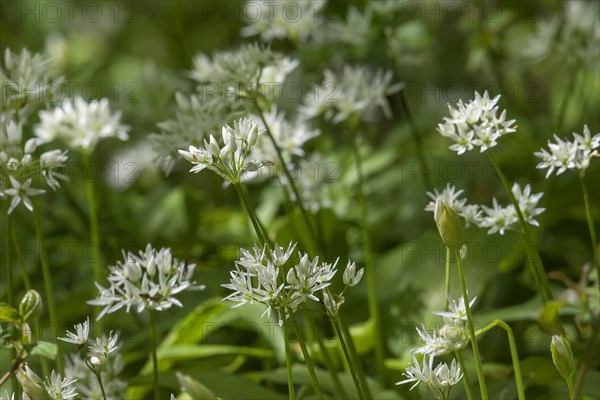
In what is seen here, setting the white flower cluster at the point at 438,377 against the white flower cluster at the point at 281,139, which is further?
the white flower cluster at the point at 281,139

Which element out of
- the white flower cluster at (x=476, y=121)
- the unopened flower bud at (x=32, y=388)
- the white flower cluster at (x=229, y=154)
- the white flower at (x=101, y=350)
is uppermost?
the white flower cluster at (x=229, y=154)

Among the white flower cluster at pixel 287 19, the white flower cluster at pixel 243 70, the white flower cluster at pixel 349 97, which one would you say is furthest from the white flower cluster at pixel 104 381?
the white flower cluster at pixel 287 19

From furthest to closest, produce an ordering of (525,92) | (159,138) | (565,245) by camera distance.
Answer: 1. (525,92)
2. (565,245)
3. (159,138)

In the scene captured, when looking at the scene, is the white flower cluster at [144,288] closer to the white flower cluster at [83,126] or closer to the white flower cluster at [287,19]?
the white flower cluster at [83,126]

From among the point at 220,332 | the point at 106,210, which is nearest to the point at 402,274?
the point at 220,332

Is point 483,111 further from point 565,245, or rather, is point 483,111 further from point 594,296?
point 565,245

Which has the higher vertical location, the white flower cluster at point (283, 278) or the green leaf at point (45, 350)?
the white flower cluster at point (283, 278)

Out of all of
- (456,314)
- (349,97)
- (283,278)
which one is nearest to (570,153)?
(456,314)

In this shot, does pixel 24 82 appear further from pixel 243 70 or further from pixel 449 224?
pixel 449 224
